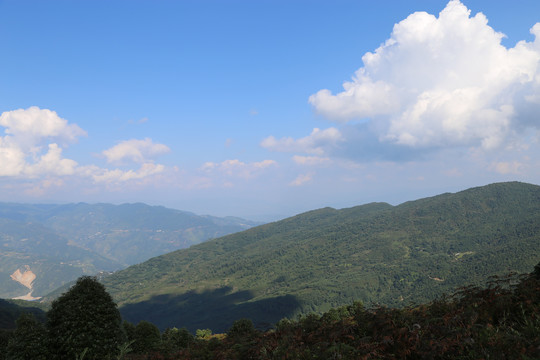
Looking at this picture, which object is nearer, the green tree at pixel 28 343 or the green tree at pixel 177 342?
the green tree at pixel 28 343

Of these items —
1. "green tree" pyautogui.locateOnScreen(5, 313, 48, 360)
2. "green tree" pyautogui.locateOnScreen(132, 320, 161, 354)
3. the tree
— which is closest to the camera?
"green tree" pyautogui.locateOnScreen(5, 313, 48, 360)

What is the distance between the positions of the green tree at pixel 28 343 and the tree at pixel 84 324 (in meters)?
0.68

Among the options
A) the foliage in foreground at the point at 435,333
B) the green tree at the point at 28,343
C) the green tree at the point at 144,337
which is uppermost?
the foliage in foreground at the point at 435,333

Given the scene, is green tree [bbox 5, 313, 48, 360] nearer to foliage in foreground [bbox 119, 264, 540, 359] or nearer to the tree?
the tree

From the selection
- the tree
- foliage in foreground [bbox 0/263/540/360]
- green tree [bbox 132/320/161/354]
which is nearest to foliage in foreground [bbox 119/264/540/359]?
foliage in foreground [bbox 0/263/540/360]

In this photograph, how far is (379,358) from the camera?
837 cm

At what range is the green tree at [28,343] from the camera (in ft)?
74.5

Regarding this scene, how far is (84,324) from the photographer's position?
24078mm

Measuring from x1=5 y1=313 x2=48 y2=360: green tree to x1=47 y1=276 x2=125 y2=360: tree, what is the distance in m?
0.68

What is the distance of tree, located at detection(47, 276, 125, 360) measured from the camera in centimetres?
2334

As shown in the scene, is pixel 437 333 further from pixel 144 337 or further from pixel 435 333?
pixel 144 337

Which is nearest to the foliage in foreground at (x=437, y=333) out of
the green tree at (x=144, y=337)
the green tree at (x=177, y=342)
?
the green tree at (x=177, y=342)

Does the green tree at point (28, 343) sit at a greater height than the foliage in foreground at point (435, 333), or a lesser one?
lesser

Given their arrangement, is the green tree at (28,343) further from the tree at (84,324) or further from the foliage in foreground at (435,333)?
the foliage in foreground at (435,333)
